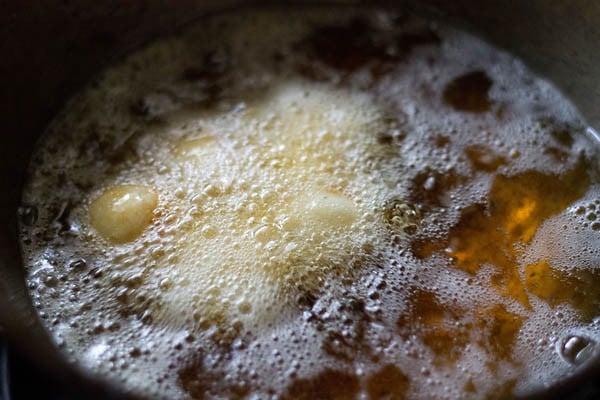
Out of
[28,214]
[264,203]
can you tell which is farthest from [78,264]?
[264,203]

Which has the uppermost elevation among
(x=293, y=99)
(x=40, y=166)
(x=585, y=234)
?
(x=40, y=166)

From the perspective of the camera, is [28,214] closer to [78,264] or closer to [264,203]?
[78,264]

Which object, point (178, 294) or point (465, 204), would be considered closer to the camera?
point (178, 294)

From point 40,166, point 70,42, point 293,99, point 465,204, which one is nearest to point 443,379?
point 465,204

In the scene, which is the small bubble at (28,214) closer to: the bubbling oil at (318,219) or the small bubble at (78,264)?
the bubbling oil at (318,219)

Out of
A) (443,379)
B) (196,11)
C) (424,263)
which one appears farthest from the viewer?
(196,11)

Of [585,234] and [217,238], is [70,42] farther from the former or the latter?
[585,234]

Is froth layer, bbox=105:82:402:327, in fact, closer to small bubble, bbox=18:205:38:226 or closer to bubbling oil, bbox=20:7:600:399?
bubbling oil, bbox=20:7:600:399

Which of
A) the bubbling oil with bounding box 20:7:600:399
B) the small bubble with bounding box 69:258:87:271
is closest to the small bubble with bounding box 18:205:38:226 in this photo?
the bubbling oil with bounding box 20:7:600:399

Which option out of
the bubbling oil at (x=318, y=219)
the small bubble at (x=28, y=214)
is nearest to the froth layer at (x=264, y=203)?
the bubbling oil at (x=318, y=219)
